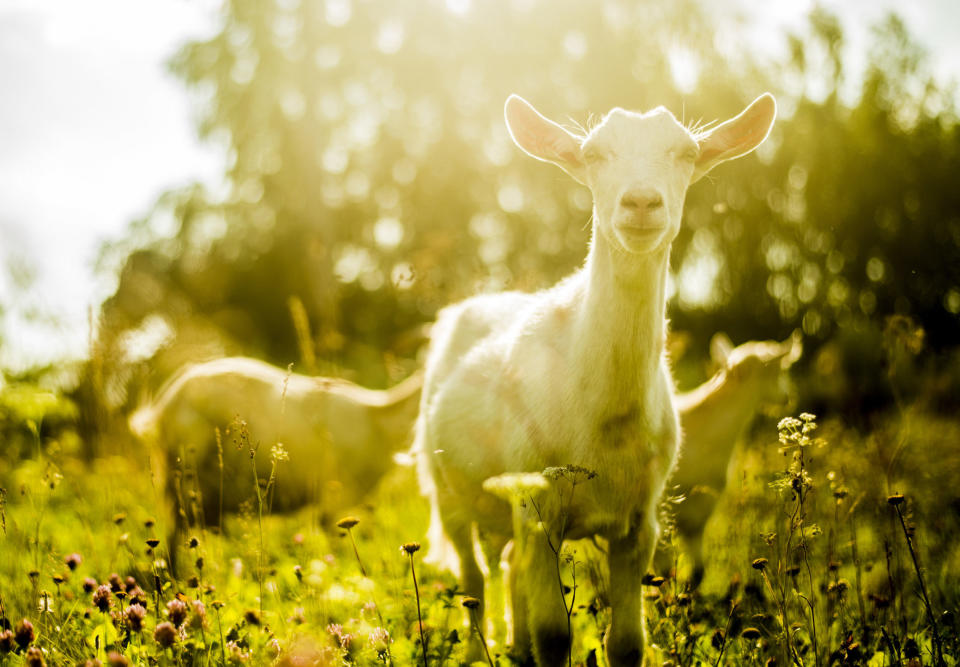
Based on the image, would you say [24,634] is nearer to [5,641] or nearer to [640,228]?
[5,641]

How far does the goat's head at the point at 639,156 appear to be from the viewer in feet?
8.48

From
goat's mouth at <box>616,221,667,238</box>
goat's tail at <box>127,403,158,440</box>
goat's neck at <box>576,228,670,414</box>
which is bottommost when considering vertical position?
goat's tail at <box>127,403,158,440</box>

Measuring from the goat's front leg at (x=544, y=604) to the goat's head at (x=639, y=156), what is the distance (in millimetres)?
1126

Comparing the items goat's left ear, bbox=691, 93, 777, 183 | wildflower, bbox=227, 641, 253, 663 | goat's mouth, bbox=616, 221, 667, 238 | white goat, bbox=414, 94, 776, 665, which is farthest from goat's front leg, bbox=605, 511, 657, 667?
goat's left ear, bbox=691, 93, 777, 183

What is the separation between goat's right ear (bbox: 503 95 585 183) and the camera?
3.09m

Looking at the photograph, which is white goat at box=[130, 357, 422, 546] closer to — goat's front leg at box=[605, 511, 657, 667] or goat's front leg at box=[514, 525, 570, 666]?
goat's front leg at box=[514, 525, 570, 666]

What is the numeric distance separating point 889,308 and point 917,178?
2.90 m

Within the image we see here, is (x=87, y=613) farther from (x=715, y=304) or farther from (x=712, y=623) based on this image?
(x=715, y=304)

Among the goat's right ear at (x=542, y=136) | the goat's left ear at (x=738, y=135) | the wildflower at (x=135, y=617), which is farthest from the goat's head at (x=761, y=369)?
the wildflower at (x=135, y=617)

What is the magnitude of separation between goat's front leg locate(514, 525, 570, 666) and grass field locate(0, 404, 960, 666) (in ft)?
0.13

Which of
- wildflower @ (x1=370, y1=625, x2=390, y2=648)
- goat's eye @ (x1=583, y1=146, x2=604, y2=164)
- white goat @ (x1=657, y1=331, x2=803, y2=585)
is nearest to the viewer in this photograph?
wildflower @ (x1=370, y1=625, x2=390, y2=648)

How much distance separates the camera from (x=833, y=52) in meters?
11.8

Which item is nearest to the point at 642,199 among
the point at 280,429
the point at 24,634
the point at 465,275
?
the point at 24,634

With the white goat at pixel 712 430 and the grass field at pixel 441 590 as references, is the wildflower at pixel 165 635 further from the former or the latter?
the white goat at pixel 712 430
